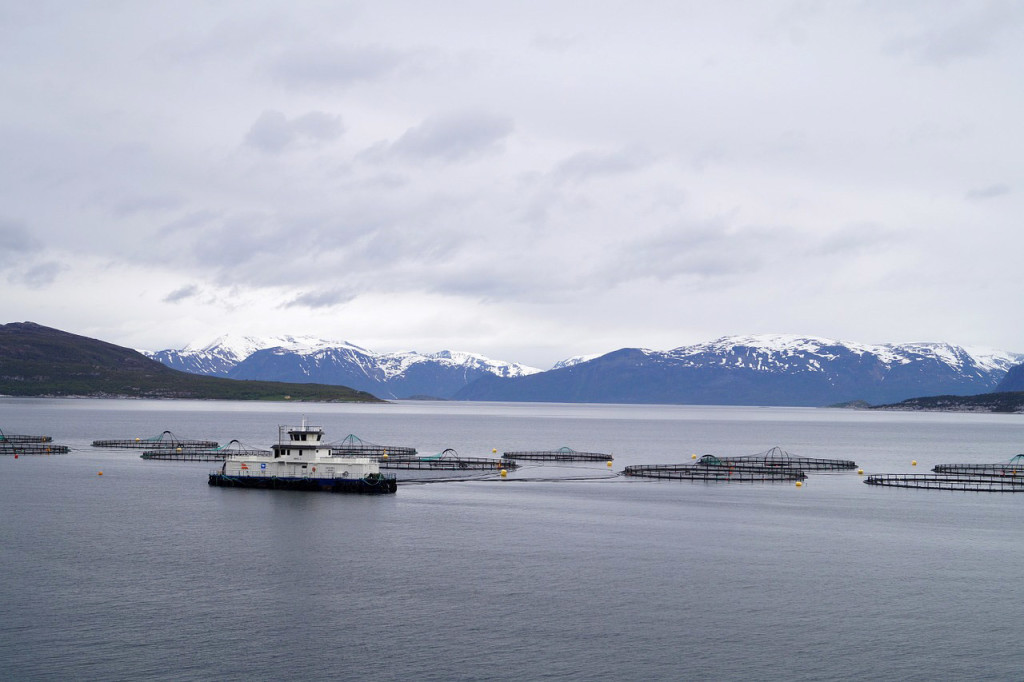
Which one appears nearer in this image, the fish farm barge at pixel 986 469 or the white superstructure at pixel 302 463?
the white superstructure at pixel 302 463

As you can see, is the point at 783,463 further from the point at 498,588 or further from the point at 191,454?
the point at 498,588

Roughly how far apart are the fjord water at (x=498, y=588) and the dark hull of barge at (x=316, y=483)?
4.49m

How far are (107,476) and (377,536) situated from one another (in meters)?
56.7

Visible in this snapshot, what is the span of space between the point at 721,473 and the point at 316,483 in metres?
57.8

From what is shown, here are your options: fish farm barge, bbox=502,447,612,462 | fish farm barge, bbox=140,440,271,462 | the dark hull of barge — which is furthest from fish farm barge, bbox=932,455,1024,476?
fish farm barge, bbox=140,440,271,462

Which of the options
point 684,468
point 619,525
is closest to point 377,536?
point 619,525

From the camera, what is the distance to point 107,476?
115 metres

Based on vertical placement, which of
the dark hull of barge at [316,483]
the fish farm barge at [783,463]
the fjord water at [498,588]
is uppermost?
the fish farm barge at [783,463]

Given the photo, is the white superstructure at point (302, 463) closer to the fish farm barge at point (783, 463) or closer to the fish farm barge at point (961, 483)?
the fish farm barge at point (783, 463)

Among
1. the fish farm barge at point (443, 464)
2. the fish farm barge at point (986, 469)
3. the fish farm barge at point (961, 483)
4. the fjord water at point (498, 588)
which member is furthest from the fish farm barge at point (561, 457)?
the fjord water at point (498, 588)

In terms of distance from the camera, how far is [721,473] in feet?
435

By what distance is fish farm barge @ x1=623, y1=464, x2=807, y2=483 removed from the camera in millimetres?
126938

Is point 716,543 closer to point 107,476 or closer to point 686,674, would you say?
point 686,674

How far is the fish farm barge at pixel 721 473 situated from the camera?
127 meters
